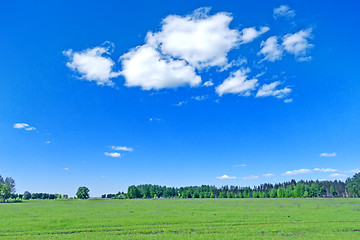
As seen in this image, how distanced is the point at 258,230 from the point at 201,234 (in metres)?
6.66

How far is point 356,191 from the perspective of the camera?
158 m

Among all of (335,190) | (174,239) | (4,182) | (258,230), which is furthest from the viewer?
(335,190)

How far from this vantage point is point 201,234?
957 inches

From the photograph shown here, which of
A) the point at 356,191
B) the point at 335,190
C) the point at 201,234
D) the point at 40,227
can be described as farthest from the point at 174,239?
the point at 335,190

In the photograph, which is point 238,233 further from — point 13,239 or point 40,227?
point 40,227

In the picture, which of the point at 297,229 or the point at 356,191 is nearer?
the point at 297,229

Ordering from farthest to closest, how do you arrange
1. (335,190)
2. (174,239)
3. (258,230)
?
(335,190), (258,230), (174,239)

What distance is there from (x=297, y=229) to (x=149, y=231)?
16.5m

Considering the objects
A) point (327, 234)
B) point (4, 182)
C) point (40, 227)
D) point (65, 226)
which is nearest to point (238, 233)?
point (327, 234)

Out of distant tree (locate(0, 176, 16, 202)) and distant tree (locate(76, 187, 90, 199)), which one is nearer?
distant tree (locate(0, 176, 16, 202))

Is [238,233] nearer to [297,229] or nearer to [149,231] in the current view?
[297,229]

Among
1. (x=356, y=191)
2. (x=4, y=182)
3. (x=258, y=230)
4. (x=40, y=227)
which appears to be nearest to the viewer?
(x=258, y=230)

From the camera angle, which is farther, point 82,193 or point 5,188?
point 82,193

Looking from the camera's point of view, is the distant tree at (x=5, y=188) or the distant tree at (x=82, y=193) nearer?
the distant tree at (x=5, y=188)
